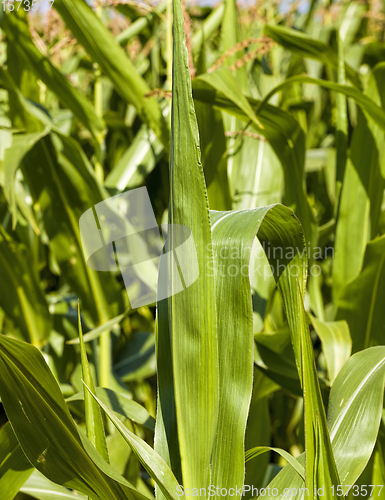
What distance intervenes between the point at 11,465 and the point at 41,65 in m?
0.56

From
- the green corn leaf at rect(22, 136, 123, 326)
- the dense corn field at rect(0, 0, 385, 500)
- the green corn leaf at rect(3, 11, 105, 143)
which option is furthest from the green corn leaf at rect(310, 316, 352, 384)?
the green corn leaf at rect(3, 11, 105, 143)

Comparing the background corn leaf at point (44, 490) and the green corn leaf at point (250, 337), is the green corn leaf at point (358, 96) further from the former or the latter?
the background corn leaf at point (44, 490)

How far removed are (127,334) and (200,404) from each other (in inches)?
24.5

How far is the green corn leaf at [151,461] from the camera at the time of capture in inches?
11.9

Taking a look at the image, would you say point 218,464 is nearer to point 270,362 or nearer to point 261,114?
point 270,362

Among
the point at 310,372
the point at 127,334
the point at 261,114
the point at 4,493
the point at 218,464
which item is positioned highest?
the point at 261,114

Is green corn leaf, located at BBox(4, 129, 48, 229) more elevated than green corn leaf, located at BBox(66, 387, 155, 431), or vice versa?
green corn leaf, located at BBox(4, 129, 48, 229)

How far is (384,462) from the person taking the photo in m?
0.56

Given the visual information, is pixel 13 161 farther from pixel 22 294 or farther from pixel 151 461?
pixel 151 461

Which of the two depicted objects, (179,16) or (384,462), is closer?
(179,16)

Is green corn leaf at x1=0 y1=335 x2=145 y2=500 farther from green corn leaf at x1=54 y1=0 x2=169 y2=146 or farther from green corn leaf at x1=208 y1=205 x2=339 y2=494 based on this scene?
green corn leaf at x1=54 y1=0 x2=169 y2=146

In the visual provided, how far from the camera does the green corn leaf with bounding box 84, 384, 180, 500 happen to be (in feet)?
0.99

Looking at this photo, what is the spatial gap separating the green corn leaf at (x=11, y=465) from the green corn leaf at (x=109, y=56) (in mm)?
454

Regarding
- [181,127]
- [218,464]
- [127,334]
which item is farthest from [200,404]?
[127,334]
